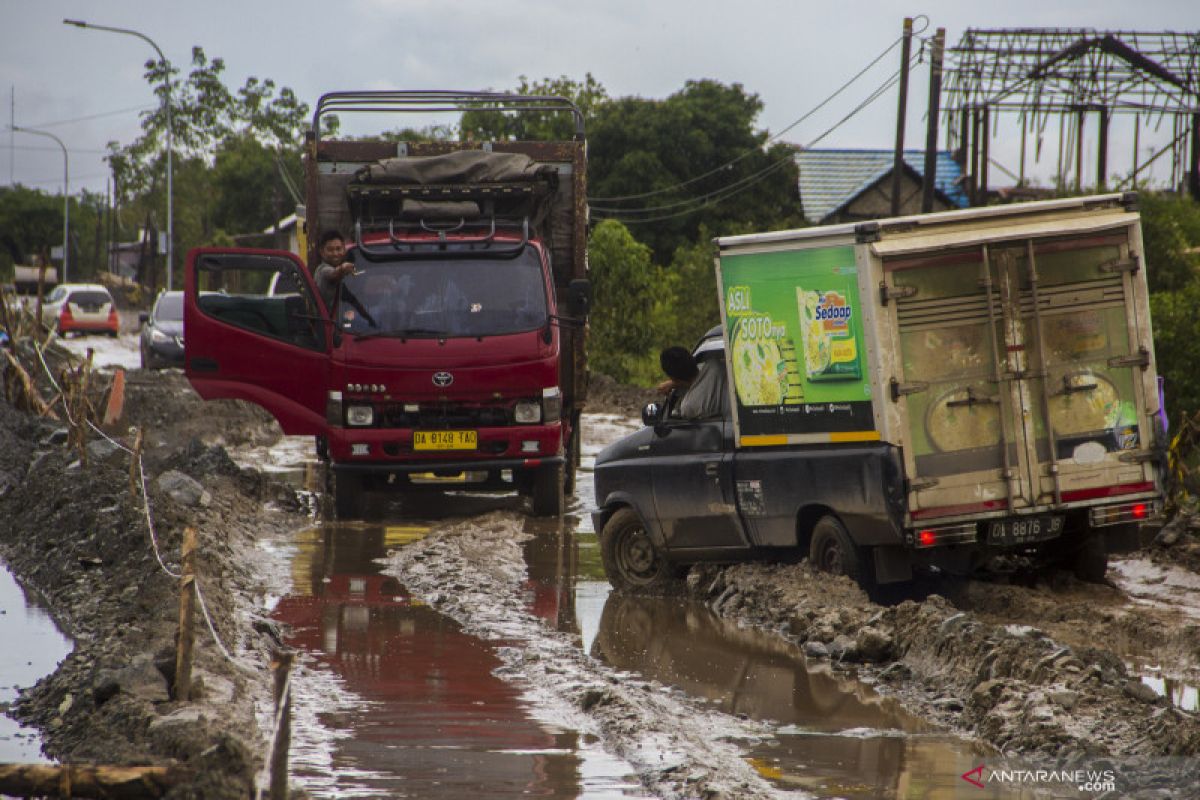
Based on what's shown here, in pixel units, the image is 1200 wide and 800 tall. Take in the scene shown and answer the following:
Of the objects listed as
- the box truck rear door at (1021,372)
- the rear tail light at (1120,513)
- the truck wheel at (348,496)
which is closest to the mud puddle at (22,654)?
the truck wheel at (348,496)

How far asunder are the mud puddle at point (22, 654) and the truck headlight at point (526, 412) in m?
4.59

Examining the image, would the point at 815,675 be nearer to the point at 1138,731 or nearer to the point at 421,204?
the point at 1138,731

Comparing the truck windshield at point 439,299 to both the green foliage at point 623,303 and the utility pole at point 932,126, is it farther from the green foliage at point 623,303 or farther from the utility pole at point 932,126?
the green foliage at point 623,303

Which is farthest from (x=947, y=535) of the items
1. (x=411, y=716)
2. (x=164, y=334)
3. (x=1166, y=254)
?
(x=164, y=334)

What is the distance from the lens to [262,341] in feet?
47.2

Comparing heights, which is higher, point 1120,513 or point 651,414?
point 651,414

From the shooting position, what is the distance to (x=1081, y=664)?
7.59 meters

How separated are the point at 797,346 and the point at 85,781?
5.63 meters

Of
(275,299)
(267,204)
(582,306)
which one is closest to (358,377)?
(275,299)

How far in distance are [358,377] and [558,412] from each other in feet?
6.02

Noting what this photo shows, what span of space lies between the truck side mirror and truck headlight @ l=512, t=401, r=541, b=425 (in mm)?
1025

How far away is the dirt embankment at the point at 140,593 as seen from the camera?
6.54 metres

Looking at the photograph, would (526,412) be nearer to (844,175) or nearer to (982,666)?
(982,666)

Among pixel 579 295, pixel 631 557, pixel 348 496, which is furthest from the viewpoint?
pixel 348 496
